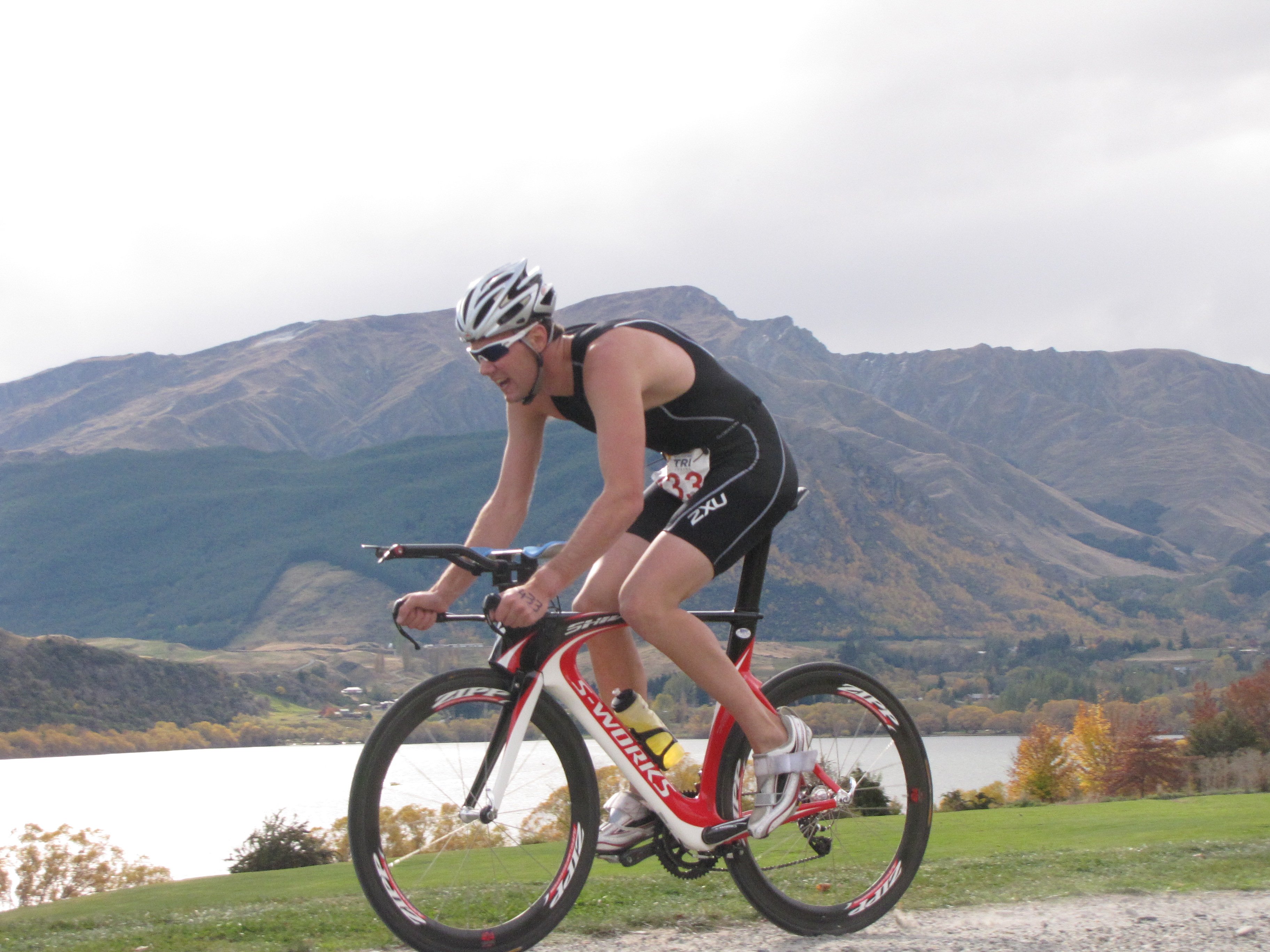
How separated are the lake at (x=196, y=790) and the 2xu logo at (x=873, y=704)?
55068mm

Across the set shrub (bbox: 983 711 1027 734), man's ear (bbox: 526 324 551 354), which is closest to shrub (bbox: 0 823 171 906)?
man's ear (bbox: 526 324 551 354)

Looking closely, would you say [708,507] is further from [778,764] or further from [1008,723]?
[1008,723]

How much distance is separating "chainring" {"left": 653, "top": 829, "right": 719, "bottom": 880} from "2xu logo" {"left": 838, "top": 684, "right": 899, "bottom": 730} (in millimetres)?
1092

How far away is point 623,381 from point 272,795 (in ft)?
385

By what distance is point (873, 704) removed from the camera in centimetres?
576

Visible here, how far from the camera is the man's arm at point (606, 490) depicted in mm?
4500

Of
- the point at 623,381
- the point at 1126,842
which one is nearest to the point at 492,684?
the point at 623,381

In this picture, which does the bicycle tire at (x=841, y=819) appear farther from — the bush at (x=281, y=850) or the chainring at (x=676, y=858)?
the bush at (x=281, y=850)

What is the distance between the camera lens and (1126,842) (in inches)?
871

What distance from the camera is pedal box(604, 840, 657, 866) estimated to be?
4938mm

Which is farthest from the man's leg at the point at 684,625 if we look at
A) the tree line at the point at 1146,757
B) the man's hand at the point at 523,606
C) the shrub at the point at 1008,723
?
the shrub at the point at 1008,723

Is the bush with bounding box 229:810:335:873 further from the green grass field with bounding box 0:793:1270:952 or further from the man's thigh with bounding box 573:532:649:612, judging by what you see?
the man's thigh with bounding box 573:532:649:612

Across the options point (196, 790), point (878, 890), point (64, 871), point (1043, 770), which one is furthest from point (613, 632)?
point (196, 790)

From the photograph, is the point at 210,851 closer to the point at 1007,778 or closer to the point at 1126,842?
the point at 1007,778
